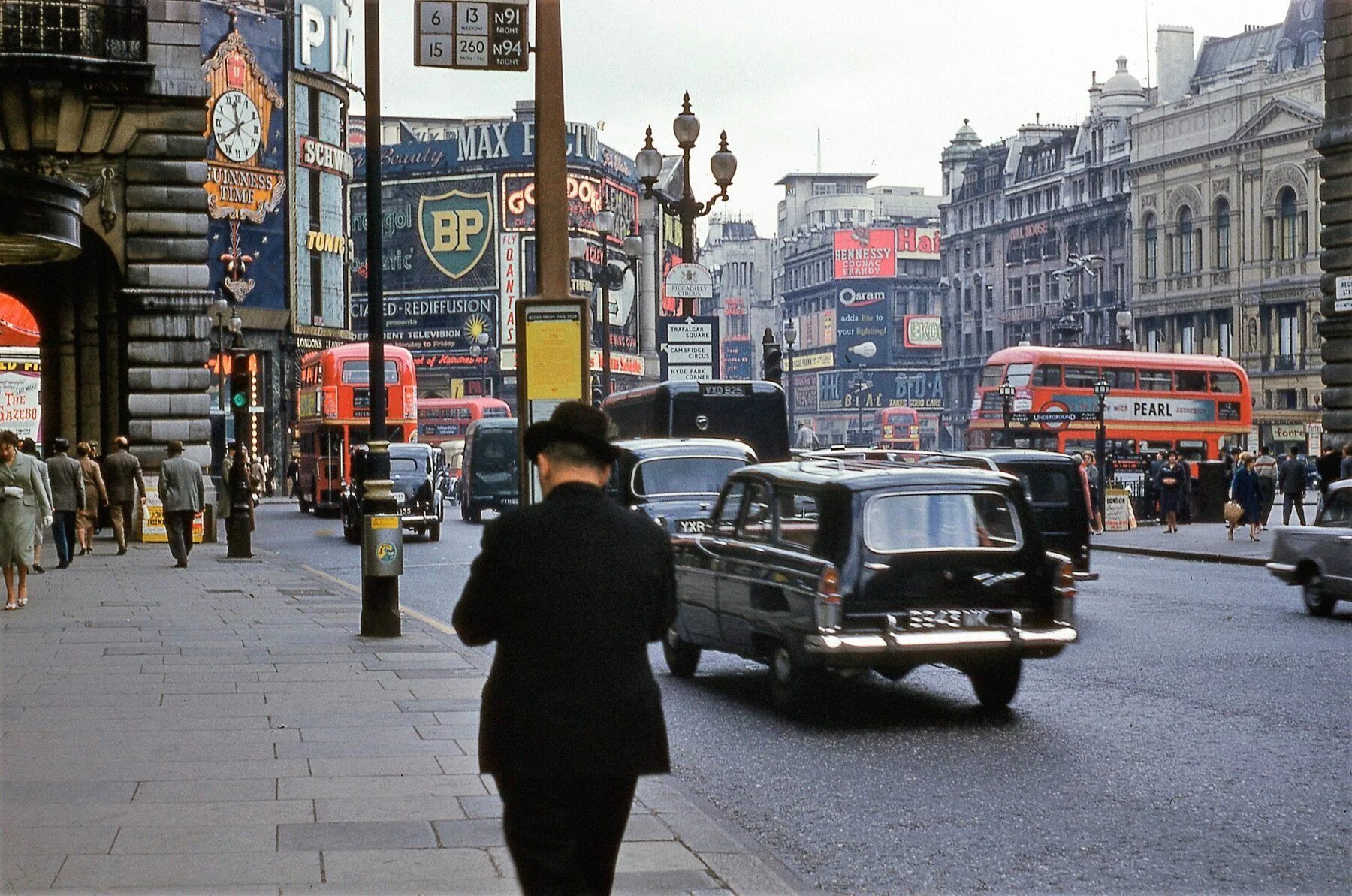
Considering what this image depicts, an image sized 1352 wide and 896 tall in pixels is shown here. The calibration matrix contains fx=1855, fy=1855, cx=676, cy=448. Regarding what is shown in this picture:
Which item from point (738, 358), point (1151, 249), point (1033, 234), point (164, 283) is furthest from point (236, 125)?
point (738, 358)

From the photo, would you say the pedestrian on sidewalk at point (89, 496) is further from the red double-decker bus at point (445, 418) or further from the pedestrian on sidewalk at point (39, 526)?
the red double-decker bus at point (445, 418)

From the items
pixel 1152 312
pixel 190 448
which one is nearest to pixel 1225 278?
pixel 1152 312

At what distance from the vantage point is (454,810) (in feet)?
26.1

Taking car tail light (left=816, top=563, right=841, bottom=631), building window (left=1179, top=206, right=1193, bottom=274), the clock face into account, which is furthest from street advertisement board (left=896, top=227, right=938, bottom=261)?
car tail light (left=816, top=563, right=841, bottom=631)

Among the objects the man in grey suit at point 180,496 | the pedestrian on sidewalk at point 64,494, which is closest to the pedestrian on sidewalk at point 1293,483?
the man in grey suit at point 180,496

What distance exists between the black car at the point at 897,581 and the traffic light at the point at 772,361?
19.0m

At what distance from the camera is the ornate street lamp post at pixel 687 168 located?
1042 inches

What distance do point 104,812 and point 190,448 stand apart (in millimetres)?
23489

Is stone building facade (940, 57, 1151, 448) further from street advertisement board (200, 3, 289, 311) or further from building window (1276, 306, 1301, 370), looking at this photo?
street advertisement board (200, 3, 289, 311)

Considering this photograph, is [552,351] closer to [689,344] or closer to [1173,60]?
[689,344]

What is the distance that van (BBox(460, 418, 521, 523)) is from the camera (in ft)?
151

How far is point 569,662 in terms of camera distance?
4621 millimetres

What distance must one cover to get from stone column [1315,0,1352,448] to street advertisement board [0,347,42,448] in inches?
934

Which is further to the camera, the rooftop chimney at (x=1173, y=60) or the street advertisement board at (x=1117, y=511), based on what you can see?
the rooftop chimney at (x=1173, y=60)
